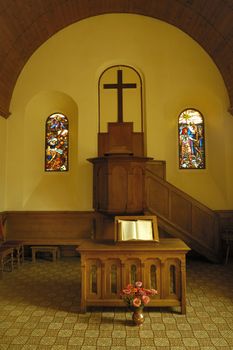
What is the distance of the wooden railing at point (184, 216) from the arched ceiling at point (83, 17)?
311 cm

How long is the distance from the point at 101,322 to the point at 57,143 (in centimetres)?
588

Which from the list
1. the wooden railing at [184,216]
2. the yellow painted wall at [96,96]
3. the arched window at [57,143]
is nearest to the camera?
the wooden railing at [184,216]

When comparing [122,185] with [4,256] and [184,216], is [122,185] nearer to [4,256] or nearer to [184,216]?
[184,216]

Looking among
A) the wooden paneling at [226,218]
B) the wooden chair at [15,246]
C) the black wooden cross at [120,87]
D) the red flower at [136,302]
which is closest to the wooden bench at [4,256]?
the wooden chair at [15,246]

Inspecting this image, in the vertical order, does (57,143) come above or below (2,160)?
above

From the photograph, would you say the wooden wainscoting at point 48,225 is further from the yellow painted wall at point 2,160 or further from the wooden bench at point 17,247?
the wooden bench at point 17,247

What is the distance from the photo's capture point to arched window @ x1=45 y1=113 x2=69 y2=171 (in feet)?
26.9

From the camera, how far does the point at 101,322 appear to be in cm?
359

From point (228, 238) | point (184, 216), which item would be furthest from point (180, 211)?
point (228, 238)

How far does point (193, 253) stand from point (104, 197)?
304 cm

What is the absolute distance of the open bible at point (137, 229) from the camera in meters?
4.09

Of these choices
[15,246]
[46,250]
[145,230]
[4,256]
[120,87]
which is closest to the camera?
[145,230]

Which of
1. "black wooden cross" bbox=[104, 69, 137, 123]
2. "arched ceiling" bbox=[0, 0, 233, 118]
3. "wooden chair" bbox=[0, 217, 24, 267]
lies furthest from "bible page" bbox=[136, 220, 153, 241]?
"arched ceiling" bbox=[0, 0, 233, 118]

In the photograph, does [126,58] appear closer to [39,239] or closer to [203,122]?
[203,122]
